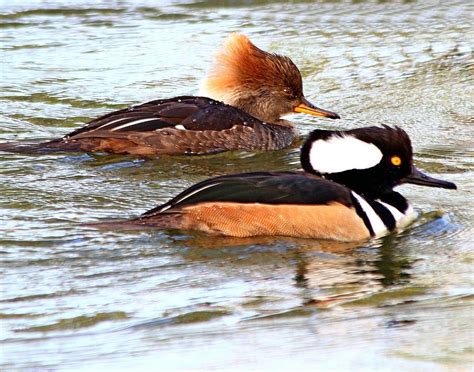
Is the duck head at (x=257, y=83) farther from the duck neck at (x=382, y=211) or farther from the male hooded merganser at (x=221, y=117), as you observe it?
the duck neck at (x=382, y=211)

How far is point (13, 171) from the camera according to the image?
8.78m

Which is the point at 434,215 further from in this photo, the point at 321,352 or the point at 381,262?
the point at 321,352

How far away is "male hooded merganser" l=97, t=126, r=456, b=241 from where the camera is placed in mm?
6949

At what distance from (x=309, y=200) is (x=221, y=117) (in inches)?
128

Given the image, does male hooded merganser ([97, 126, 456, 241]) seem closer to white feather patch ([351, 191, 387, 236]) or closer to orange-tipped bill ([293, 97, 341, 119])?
white feather patch ([351, 191, 387, 236])

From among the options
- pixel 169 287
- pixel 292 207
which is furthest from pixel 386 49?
pixel 169 287

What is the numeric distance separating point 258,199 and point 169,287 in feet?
3.62

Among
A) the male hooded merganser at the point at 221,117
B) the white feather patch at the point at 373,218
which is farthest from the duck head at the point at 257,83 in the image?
the white feather patch at the point at 373,218

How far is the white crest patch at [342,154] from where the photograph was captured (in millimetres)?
7227

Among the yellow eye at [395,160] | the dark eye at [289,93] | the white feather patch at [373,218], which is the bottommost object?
the white feather patch at [373,218]

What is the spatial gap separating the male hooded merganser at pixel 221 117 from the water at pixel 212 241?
0.61 ft

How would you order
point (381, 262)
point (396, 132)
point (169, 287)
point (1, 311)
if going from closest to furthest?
point (1, 311)
point (169, 287)
point (381, 262)
point (396, 132)

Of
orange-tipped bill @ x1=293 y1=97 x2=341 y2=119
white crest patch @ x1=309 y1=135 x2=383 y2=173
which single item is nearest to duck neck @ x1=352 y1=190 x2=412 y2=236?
white crest patch @ x1=309 y1=135 x2=383 y2=173

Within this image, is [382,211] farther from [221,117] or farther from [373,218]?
[221,117]
